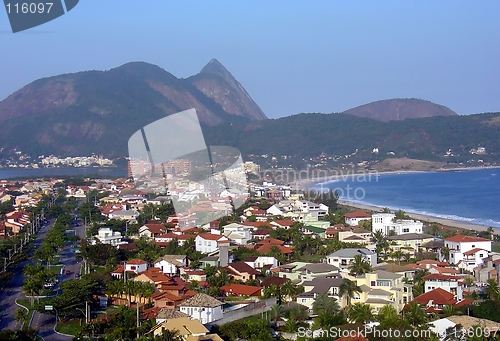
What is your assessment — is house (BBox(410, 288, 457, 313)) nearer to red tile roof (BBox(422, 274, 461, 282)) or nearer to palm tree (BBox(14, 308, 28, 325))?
red tile roof (BBox(422, 274, 461, 282))

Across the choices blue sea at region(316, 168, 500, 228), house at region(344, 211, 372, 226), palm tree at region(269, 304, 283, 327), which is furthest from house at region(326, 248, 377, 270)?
blue sea at region(316, 168, 500, 228)

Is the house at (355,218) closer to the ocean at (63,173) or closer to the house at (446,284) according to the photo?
the house at (446,284)

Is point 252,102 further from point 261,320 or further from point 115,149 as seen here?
point 261,320

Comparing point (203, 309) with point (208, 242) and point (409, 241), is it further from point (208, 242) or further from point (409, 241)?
point (409, 241)

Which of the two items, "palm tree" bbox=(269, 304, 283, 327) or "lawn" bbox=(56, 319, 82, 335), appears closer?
"lawn" bbox=(56, 319, 82, 335)

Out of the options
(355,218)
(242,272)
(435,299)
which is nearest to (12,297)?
(242,272)

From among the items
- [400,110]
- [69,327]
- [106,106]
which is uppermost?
[106,106]

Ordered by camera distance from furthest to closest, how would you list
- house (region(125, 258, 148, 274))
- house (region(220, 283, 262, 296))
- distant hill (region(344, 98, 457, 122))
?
distant hill (region(344, 98, 457, 122)), house (region(125, 258, 148, 274)), house (region(220, 283, 262, 296))
